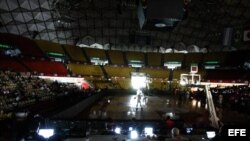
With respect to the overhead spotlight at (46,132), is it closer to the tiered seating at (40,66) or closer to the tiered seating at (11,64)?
the tiered seating at (11,64)

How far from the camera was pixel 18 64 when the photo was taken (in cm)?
4397

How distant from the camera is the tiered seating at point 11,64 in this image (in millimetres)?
41138

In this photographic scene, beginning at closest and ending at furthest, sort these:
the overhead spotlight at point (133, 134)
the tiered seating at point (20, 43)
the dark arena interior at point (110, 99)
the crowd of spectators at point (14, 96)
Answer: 1. the overhead spotlight at point (133, 134)
2. the dark arena interior at point (110, 99)
3. the crowd of spectators at point (14, 96)
4. the tiered seating at point (20, 43)

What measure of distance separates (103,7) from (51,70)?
12.4 metres

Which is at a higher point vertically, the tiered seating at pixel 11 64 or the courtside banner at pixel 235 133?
the tiered seating at pixel 11 64

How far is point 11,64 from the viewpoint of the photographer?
42.5 m

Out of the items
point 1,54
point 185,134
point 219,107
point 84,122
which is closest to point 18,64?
point 1,54

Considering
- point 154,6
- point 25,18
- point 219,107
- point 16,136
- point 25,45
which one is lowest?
point 16,136

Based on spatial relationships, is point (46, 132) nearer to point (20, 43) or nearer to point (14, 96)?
point (14, 96)

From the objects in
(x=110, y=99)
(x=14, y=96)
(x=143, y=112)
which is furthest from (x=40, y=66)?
(x=143, y=112)

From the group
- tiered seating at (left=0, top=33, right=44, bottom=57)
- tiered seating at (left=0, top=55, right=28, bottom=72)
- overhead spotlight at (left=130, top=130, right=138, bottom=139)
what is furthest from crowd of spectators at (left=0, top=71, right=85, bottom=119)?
tiered seating at (left=0, top=33, right=44, bottom=57)

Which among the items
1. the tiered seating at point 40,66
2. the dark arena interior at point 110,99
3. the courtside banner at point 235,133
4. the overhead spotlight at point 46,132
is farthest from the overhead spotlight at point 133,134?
the tiered seating at point 40,66

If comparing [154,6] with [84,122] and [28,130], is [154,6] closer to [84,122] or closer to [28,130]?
[84,122]

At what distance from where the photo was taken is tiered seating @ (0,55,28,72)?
41.1 meters
